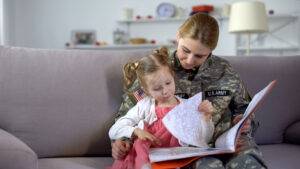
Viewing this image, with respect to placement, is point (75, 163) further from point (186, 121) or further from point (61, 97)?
point (186, 121)

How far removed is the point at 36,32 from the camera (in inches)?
179

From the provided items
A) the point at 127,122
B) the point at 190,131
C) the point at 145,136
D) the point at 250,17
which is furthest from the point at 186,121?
the point at 250,17

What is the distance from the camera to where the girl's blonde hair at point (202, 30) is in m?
1.34

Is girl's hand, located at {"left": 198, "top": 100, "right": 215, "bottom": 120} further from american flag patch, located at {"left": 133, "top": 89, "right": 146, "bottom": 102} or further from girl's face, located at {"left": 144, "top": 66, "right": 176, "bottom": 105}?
american flag patch, located at {"left": 133, "top": 89, "right": 146, "bottom": 102}

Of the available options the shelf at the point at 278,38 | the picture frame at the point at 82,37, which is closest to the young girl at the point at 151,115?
the shelf at the point at 278,38

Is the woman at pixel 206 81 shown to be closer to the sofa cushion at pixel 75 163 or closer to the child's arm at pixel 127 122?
the child's arm at pixel 127 122

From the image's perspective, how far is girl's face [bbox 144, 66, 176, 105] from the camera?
4.19ft

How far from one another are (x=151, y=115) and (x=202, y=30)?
0.34 meters

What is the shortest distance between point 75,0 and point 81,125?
3.23 meters

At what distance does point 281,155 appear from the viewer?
154 cm

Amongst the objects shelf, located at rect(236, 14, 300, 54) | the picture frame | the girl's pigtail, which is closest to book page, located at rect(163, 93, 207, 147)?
the girl's pigtail

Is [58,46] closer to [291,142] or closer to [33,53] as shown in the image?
[33,53]

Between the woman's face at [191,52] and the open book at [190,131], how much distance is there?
217 millimetres

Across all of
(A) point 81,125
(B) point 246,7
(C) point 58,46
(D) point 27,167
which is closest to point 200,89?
(A) point 81,125
